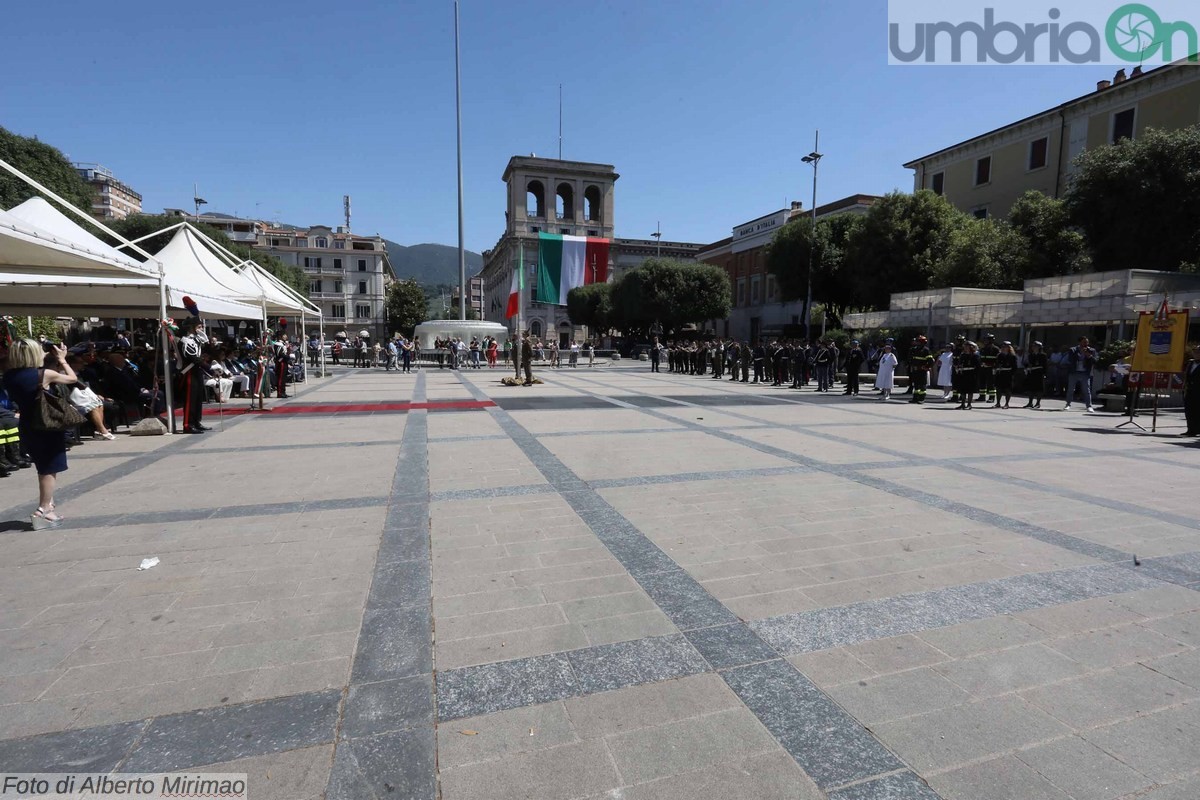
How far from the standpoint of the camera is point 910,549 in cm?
431

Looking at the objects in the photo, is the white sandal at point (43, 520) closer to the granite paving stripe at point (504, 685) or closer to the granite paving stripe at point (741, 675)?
the granite paving stripe at point (504, 685)

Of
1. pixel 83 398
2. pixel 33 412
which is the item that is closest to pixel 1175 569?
pixel 33 412

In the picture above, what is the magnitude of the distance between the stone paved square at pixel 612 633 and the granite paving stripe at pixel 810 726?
0.5 inches

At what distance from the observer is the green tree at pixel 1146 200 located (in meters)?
22.2

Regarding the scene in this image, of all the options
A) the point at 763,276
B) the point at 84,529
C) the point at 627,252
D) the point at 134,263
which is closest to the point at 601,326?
the point at 763,276

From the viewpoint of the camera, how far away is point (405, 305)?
225ft

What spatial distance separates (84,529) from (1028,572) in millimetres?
6999

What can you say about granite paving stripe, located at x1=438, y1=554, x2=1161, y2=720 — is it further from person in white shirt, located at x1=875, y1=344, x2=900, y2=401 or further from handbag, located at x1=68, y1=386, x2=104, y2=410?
person in white shirt, located at x1=875, y1=344, x2=900, y2=401

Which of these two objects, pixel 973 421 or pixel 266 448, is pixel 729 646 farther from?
pixel 973 421

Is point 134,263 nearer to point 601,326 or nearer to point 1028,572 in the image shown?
point 1028,572

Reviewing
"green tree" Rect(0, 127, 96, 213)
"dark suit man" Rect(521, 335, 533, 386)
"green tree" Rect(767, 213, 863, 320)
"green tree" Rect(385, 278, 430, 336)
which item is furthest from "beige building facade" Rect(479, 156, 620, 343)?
"dark suit man" Rect(521, 335, 533, 386)

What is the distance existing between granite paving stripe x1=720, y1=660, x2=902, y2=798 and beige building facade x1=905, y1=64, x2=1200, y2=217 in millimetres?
36512

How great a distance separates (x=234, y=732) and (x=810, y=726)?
89.8 inches

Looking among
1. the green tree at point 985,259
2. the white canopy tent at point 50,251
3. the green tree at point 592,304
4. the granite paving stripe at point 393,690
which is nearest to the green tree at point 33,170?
the white canopy tent at point 50,251
